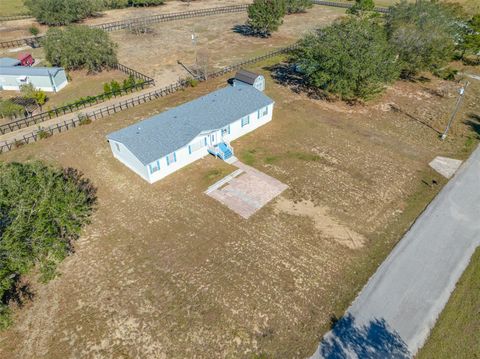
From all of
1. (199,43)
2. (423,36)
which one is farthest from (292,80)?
(199,43)

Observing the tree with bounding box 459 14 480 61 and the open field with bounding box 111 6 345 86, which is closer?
the tree with bounding box 459 14 480 61

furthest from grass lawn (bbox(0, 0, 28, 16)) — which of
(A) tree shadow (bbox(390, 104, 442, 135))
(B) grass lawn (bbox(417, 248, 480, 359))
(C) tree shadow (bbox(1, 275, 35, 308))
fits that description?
(B) grass lawn (bbox(417, 248, 480, 359))

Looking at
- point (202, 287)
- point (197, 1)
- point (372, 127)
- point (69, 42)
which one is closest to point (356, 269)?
point (202, 287)

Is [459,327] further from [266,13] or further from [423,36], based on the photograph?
[266,13]

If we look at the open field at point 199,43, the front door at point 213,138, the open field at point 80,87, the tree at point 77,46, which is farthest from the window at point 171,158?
the tree at point 77,46

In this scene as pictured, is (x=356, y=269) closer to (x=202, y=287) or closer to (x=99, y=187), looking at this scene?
(x=202, y=287)

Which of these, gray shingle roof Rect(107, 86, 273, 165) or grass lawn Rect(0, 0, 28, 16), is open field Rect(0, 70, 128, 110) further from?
grass lawn Rect(0, 0, 28, 16)

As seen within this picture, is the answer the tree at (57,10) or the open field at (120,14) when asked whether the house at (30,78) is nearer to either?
the open field at (120,14)

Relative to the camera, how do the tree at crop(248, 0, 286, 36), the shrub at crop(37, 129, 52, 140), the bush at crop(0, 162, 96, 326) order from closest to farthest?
1. the bush at crop(0, 162, 96, 326)
2. the shrub at crop(37, 129, 52, 140)
3. the tree at crop(248, 0, 286, 36)
